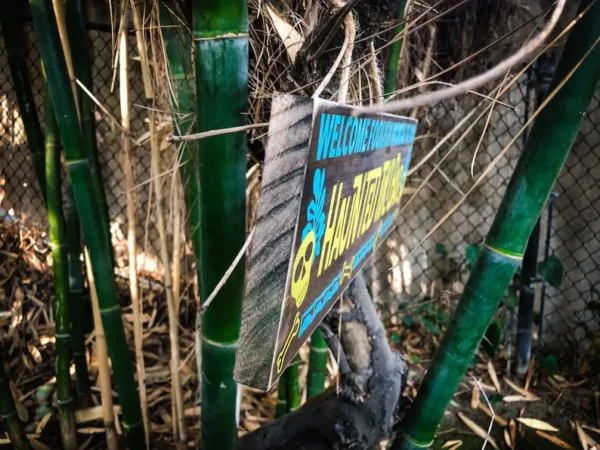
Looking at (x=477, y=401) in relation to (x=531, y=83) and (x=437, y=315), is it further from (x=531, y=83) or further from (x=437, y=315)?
(x=531, y=83)

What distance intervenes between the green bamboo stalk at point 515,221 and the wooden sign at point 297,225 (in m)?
0.45

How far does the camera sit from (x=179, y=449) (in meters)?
1.17

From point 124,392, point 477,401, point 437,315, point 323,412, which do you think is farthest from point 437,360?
point 437,315

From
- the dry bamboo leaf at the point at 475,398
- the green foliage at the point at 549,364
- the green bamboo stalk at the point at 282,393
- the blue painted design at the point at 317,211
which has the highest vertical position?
the blue painted design at the point at 317,211

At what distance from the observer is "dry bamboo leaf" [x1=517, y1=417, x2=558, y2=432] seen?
1532mm

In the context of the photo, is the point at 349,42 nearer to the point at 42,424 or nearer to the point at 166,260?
the point at 166,260

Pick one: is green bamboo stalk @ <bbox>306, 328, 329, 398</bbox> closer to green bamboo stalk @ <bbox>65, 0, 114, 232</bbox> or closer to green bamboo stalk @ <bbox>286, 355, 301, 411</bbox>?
green bamboo stalk @ <bbox>286, 355, 301, 411</bbox>

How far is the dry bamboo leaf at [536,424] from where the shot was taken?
60.3 inches

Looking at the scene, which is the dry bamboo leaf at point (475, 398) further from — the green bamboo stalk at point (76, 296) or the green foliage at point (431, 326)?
the green bamboo stalk at point (76, 296)

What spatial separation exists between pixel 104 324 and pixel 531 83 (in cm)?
178

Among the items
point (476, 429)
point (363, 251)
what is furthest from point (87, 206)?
point (476, 429)

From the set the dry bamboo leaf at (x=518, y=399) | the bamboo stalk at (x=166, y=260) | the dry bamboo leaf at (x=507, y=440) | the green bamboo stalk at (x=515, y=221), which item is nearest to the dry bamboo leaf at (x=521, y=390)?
the dry bamboo leaf at (x=518, y=399)

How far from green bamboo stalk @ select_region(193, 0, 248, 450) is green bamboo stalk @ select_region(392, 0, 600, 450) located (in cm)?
47

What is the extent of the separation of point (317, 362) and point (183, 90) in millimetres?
853
